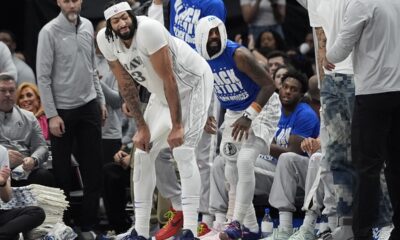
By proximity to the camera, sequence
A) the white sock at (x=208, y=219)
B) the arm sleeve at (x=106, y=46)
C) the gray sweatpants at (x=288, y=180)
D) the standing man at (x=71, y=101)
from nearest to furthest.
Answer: the arm sleeve at (x=106, y=46) → the gray sweatpants at (x=288, y=180) → the white sock at (x=208, y=219) → the standing man at (x=71, y=101)

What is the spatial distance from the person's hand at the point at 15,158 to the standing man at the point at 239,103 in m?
Result: 1.90

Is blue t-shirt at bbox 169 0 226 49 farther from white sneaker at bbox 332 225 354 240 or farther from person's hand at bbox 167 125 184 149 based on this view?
white sneaker at bbox 332 225 354 240

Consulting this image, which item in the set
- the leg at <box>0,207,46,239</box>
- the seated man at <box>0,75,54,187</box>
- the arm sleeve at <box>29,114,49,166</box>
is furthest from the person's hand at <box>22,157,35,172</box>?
the leg at <box>0,207,46,239</box>

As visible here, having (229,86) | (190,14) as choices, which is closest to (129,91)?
(229,86)

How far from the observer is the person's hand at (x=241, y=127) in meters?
9.09

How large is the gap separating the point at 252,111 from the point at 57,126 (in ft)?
6.46

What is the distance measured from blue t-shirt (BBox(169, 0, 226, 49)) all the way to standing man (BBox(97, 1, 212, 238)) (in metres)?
0.99

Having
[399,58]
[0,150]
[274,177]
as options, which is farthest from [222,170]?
[399,58]

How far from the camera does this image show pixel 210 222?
9984 mm

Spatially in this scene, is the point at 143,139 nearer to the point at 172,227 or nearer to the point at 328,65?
the point at 172,227

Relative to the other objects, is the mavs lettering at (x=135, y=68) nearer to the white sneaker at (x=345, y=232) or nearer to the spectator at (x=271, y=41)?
the white sneaker at (x=345, y=232)

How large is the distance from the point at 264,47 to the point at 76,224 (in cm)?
350

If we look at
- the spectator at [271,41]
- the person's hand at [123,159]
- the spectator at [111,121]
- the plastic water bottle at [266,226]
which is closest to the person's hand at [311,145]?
the plastic water bottle at [266,226]

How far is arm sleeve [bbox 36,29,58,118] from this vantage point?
10.2m
